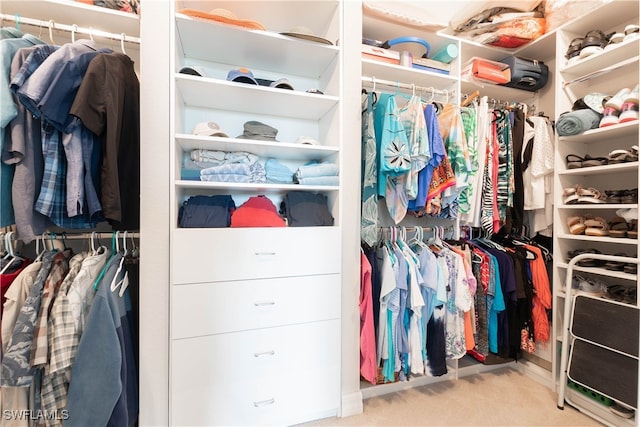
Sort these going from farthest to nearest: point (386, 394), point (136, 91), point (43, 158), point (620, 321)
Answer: point (386, 394) → point (620, 321) → point (136, 91) → point (43, 158)

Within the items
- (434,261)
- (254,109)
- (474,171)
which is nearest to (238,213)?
(254,109)

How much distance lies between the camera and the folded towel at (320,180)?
1413 mm

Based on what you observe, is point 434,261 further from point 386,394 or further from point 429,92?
point 429,92

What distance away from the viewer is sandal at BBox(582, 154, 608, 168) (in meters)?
1.50

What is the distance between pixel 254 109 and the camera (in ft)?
5.13

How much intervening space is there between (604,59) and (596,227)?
3.19 ft

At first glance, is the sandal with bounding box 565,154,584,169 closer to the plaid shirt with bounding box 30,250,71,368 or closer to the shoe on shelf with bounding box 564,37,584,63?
the shoe on shelf with bounding box 564,37,584,63

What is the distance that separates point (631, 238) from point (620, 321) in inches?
16.7

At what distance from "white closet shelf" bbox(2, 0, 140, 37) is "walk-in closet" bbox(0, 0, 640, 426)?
0.04 feet

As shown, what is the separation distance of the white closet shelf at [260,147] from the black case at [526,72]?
1453mm

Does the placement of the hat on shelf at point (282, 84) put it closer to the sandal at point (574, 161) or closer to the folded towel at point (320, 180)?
the folded towel at point (320, 180)

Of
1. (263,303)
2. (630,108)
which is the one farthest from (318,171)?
(630,108)

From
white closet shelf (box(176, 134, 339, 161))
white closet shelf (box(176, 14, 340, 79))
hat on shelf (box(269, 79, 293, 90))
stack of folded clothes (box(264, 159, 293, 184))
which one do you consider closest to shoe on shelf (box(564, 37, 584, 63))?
white closet shelf (box(176, 14, 340, 79))

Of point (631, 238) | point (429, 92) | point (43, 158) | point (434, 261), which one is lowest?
point (434, 261)
